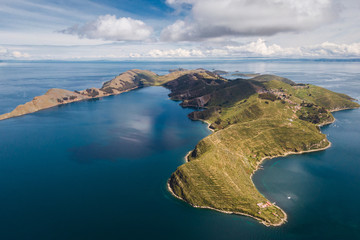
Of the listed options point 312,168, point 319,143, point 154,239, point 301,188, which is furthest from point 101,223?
point 319,143

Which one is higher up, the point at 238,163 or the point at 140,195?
the point at 238,163

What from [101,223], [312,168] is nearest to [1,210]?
[101,223]

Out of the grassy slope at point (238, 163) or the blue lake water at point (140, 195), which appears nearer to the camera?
the blue lake water at point (140, 195)

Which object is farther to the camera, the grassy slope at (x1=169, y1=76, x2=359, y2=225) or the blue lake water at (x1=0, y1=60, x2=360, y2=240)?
the grassy slope at (x1=169, y1=76, x2=359, y2=225)

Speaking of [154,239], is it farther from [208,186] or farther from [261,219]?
[261,219]

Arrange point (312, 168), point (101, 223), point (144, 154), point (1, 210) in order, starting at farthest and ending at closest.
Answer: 1. point (144, 154)
2. point (312, 168)
3. point (1, 210)
4. point (101, 223)

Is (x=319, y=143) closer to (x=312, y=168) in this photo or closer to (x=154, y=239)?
(x=312, y=168)

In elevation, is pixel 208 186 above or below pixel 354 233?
above

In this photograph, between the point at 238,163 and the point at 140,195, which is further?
the point at 238,163

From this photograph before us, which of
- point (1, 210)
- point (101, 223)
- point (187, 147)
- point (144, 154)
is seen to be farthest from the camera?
point (187, 147)

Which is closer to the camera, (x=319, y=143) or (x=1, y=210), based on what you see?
(x=1, y=210)
